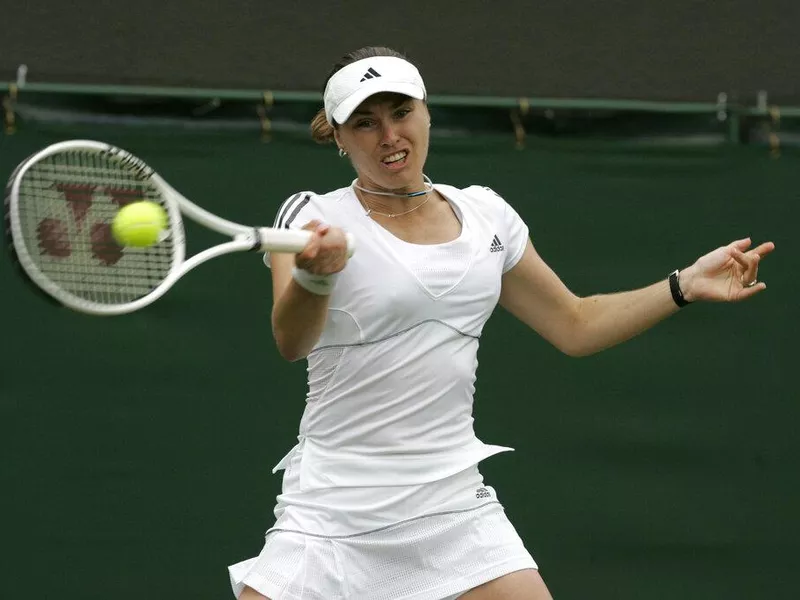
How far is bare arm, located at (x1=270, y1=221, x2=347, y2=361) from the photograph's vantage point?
2.67 meters

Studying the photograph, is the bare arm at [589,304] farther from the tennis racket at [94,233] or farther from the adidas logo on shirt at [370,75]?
the tennis racket at [94,233]

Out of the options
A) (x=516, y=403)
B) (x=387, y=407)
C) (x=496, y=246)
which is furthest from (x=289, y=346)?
(x=516, y=403)

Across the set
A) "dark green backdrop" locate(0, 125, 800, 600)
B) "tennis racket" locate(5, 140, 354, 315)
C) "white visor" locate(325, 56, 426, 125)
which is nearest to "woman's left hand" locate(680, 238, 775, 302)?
"white visor" locate(325, 56, 426, 125)

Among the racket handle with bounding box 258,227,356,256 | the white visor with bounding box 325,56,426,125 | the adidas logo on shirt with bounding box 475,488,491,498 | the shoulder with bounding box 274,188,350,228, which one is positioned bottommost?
the adidas logo on shirt with bounding box 475,488,491,498

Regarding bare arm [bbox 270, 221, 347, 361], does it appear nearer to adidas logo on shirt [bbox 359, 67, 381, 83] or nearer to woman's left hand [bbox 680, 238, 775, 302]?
adidas logo on shirt [bbox 359, 67, 381, 83]

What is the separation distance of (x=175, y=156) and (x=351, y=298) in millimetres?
1694

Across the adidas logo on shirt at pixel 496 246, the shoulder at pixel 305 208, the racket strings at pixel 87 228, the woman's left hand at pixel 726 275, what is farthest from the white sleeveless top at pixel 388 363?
the woman's left hand at pixel 726 275

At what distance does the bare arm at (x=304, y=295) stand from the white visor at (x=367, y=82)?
1.15 ft

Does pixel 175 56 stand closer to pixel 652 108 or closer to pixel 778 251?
pixel 652 108

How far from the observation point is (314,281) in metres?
2.72

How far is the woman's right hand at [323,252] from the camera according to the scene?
8.72 ft

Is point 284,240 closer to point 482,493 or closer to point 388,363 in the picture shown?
point 388,363

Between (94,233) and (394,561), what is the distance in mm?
926

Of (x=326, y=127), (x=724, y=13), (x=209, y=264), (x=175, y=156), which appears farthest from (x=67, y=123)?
(x=724, y=13)
